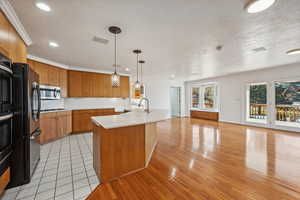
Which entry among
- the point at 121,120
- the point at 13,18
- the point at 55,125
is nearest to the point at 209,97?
the point at 121,120

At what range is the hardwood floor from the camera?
5.36 ft

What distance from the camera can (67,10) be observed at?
1.70m

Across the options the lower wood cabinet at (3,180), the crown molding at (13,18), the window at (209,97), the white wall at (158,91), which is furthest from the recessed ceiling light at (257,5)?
the window at (209,97)

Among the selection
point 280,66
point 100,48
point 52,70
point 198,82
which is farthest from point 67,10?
point 198,82

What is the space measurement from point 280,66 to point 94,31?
6636 mm

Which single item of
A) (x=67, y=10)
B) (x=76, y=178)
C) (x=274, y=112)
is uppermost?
(x=67, y=10)

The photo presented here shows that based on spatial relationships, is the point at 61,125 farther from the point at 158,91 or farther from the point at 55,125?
the point at 158,91

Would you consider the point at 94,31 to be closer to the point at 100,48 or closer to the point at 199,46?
the point at 100,48

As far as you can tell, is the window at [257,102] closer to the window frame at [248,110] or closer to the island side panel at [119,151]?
the window frame at [248,110]

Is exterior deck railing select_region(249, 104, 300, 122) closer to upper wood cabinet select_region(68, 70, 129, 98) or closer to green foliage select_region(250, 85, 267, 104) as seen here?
green foliage select_region(250, 85, 267, 104)

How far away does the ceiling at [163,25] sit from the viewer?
161cm

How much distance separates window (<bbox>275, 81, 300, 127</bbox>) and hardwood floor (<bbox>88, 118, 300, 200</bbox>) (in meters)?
2.45

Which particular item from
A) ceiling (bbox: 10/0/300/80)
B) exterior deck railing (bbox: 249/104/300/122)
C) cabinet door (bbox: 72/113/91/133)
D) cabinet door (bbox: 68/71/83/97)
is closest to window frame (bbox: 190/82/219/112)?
exterior deck railing (bbox: 249/104/300/122)

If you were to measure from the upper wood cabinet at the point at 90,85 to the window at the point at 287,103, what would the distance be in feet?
20.8
